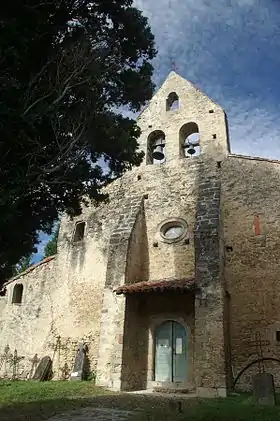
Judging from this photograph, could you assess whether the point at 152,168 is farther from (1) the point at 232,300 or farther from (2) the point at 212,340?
(2) the point at 212,340

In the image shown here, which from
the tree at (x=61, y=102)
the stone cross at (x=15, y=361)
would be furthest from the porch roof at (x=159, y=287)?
the stone cross at (x=15, y=361)

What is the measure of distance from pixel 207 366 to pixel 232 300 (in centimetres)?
268

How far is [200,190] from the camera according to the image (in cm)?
1470

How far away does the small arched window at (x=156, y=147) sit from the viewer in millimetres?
16984

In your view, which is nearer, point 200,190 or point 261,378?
point 261,378

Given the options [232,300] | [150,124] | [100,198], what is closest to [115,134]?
[100,198]

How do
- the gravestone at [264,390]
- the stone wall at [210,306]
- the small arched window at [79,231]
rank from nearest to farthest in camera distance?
the gravestone at [264,390]
the stone wall at [210,306]
the small arched window at [79,231]

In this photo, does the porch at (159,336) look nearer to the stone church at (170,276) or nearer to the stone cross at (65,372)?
the stone church at (170,276)

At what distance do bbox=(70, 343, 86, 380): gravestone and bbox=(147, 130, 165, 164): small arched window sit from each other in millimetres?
7757

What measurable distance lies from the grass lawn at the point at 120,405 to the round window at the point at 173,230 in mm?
5600

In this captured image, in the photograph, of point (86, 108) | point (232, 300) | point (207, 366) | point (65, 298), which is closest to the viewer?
point (86, 108)

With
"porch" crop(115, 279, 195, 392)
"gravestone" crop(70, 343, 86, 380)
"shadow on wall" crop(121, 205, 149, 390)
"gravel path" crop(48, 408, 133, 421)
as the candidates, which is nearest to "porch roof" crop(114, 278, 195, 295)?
"porch" crop(115, 279, 195, 392)

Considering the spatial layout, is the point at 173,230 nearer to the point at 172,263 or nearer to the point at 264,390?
the point at 172,263

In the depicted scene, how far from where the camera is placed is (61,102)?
814cm
